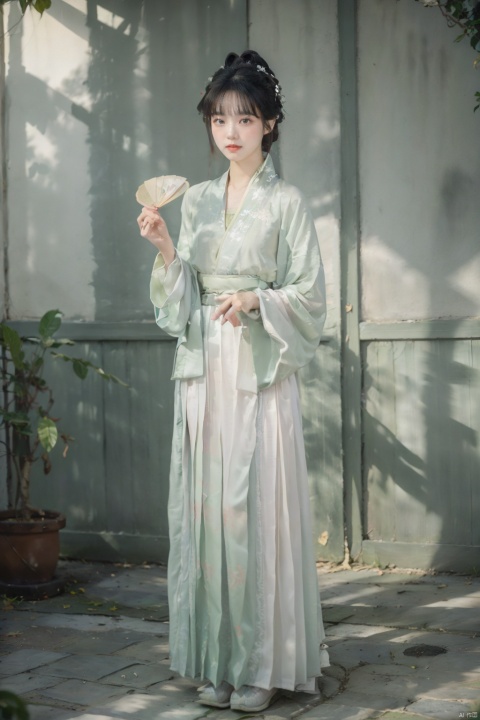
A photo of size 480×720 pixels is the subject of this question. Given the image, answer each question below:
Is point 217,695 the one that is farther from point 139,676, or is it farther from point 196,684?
point 139,676

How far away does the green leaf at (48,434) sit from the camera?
4.95 metres

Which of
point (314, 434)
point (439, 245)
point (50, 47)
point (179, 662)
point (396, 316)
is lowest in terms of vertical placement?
point (179, 662)

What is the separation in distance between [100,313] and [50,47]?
4.81 feet

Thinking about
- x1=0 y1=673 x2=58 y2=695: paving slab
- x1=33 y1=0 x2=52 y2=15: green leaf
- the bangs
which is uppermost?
x1=33 y1=0 x2=52 y2=15: green leaf

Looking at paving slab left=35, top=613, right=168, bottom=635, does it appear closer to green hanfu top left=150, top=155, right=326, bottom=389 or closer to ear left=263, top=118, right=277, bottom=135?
green hanfu top left=150, top=155, right=326, bottom=389

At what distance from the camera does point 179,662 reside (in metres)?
3.67

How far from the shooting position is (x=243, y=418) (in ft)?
11.8

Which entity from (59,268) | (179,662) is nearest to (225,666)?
(179,662)

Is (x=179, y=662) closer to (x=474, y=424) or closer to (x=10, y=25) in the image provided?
(x=474, y=424)

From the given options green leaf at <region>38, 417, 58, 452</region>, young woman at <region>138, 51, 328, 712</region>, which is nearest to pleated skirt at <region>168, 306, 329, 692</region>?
young woman at <region>138, 51, 328, 712</region>

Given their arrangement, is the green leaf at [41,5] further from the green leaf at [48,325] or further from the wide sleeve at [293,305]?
the wide sleeve at [293,305]

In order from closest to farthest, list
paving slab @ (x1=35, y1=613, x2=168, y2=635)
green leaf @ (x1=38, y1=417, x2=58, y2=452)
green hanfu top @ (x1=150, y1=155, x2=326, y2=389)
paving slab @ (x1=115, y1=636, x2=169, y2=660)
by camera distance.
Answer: green hanfu top @ (x1=150, y1=155, x2=326, y2=389) < paving slab @ (x1=115, y1=636, x2=169, y2=660) < paving slab @ (x1=35, y1=613, x2=168, y2=635) < green leaf @ (x1=38, y1=417, x2=58, y2=452)

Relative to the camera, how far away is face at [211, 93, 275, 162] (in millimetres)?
3645

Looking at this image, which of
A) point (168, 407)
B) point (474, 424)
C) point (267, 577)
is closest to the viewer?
point (267, 577)
